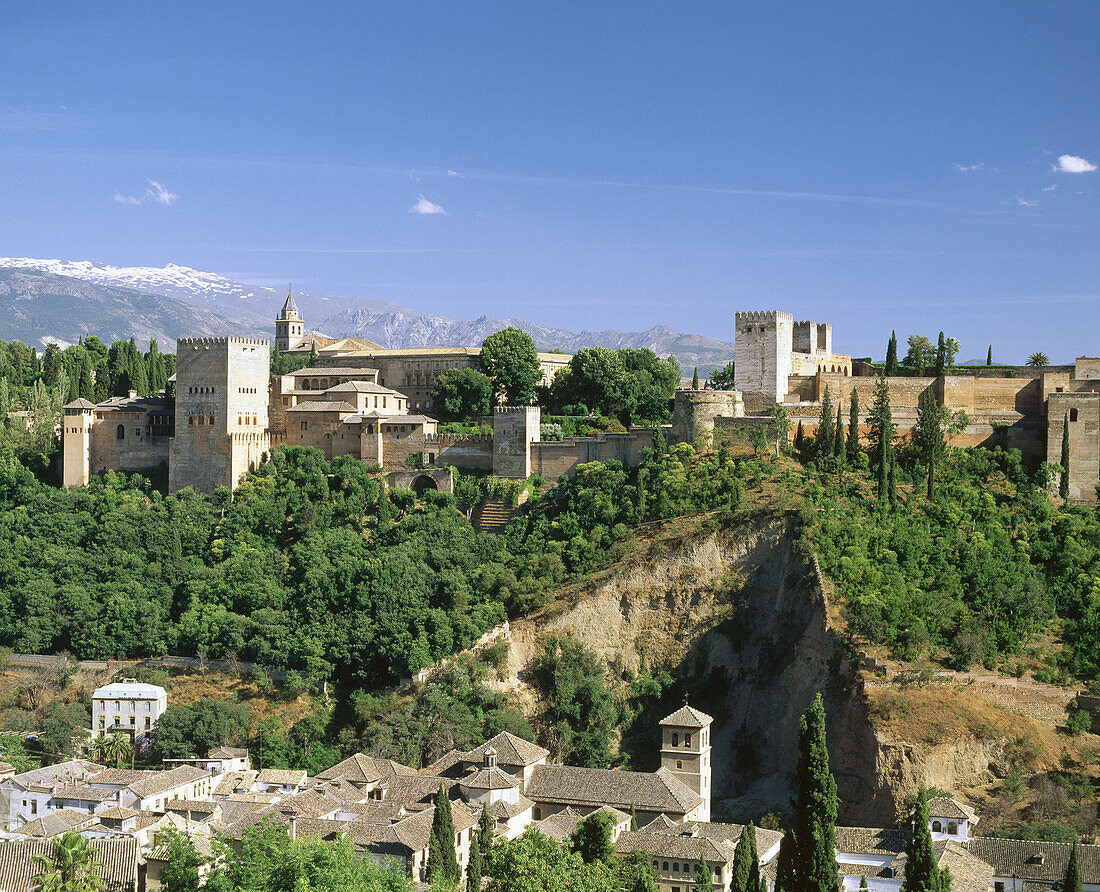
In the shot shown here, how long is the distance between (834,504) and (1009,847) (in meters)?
15.9

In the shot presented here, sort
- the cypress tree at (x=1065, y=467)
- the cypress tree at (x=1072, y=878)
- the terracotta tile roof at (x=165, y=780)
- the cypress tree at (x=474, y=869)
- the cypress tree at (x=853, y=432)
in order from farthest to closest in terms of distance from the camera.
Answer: the cypress tree at (x=853, y=432) → the cypress tree at (x=1065, y=467) → the terracotta tile roof at (x=165, y=780) → the cypress tree at (x=474, y=869) → the cypress tree at (x=1072, y=878)

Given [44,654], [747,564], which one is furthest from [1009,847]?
[44,654]

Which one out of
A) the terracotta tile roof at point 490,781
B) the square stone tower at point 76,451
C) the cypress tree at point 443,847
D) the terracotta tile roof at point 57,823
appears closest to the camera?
the cypress tree at point 443,847

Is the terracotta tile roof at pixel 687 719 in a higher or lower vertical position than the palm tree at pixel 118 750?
higher

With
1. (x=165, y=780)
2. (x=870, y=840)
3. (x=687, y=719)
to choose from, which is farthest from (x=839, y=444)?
(x=165, y=780)

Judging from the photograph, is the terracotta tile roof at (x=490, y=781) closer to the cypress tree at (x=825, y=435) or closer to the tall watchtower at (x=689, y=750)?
the tall watchtower at (x=689, y=750)

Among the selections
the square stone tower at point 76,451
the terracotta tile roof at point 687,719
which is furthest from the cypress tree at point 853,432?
the square stone tower at point 76,451

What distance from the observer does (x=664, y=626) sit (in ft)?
162

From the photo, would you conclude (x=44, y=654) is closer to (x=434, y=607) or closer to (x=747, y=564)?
(x=434, y=607)

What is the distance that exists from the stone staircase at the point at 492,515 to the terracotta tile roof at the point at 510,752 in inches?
519

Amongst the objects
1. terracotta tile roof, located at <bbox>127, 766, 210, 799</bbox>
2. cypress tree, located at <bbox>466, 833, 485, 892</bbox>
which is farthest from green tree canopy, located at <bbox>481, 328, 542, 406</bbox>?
cypress tree, located at <bbox>466, 833, 485, 892</bbox>

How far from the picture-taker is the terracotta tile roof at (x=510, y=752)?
41500mm

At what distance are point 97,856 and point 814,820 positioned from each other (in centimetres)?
1781

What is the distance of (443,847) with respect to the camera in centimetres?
3550
